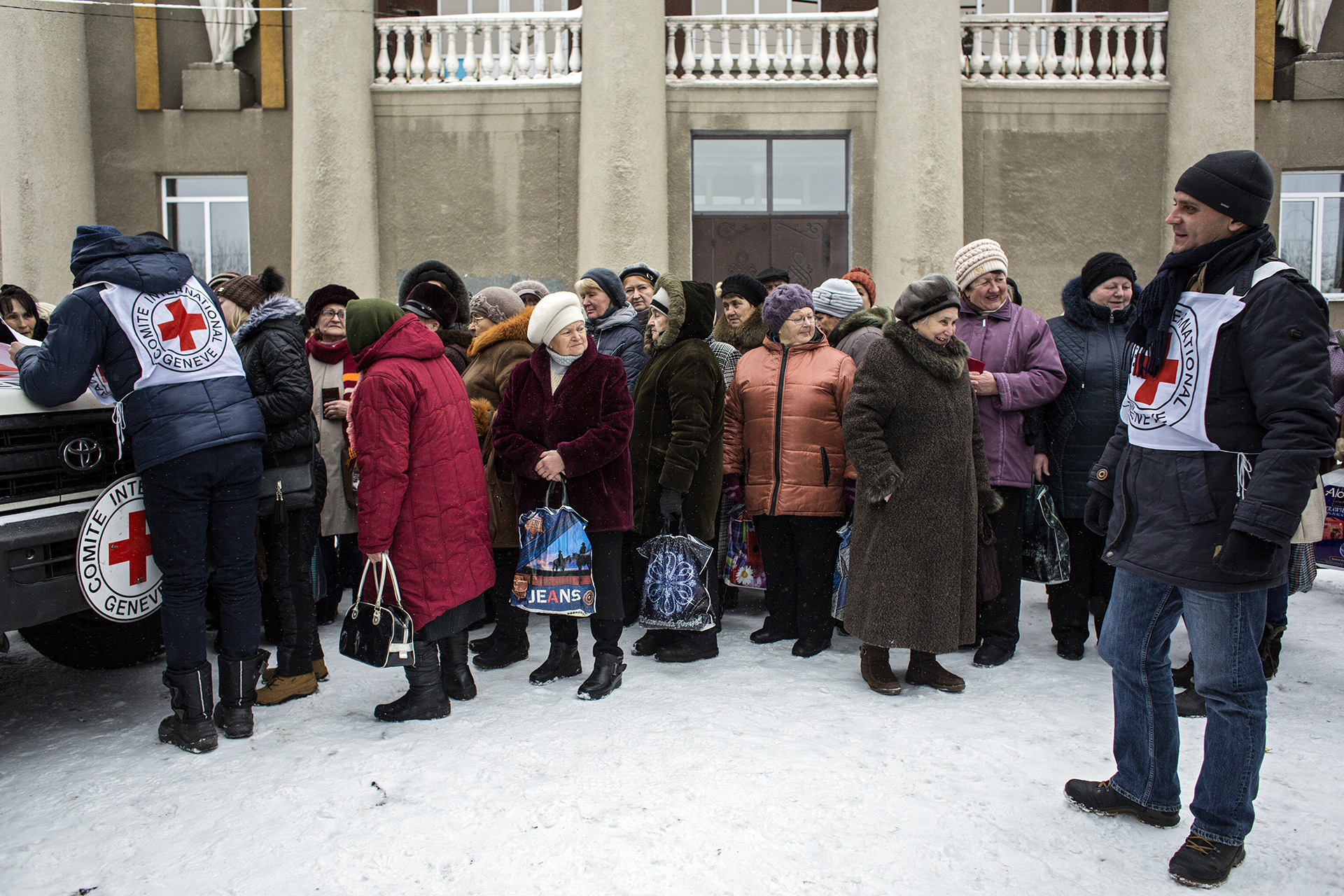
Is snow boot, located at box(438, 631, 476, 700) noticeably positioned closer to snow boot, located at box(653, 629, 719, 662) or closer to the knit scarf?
snow boot, located at box(653, 629, 719, 662)

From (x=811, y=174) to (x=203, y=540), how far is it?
31.7 ft

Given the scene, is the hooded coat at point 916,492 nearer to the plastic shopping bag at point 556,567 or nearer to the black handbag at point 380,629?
the plastic shopping bag at point 556,567

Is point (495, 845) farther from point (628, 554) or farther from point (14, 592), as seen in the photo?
point (628, 554)

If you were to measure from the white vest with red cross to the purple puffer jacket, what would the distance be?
1796 millimetres

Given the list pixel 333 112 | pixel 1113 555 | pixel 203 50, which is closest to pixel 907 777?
pixel 1113 555

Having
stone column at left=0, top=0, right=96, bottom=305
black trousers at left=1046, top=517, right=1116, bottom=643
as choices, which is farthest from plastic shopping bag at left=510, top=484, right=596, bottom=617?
stone column at left=0, top=0, right=96, bottom=305

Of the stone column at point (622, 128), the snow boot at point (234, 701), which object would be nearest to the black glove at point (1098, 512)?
the snow boot at point (234, 701)

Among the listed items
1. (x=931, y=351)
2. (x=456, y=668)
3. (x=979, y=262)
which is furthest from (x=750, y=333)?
(x=456, y=668)

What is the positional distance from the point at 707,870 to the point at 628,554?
2.84m

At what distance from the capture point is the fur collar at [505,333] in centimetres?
530

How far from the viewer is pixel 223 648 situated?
3982 millimetres

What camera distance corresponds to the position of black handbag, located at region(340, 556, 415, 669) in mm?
3891

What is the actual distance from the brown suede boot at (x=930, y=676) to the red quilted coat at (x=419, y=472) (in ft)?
6.98

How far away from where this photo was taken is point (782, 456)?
508 centimetres
